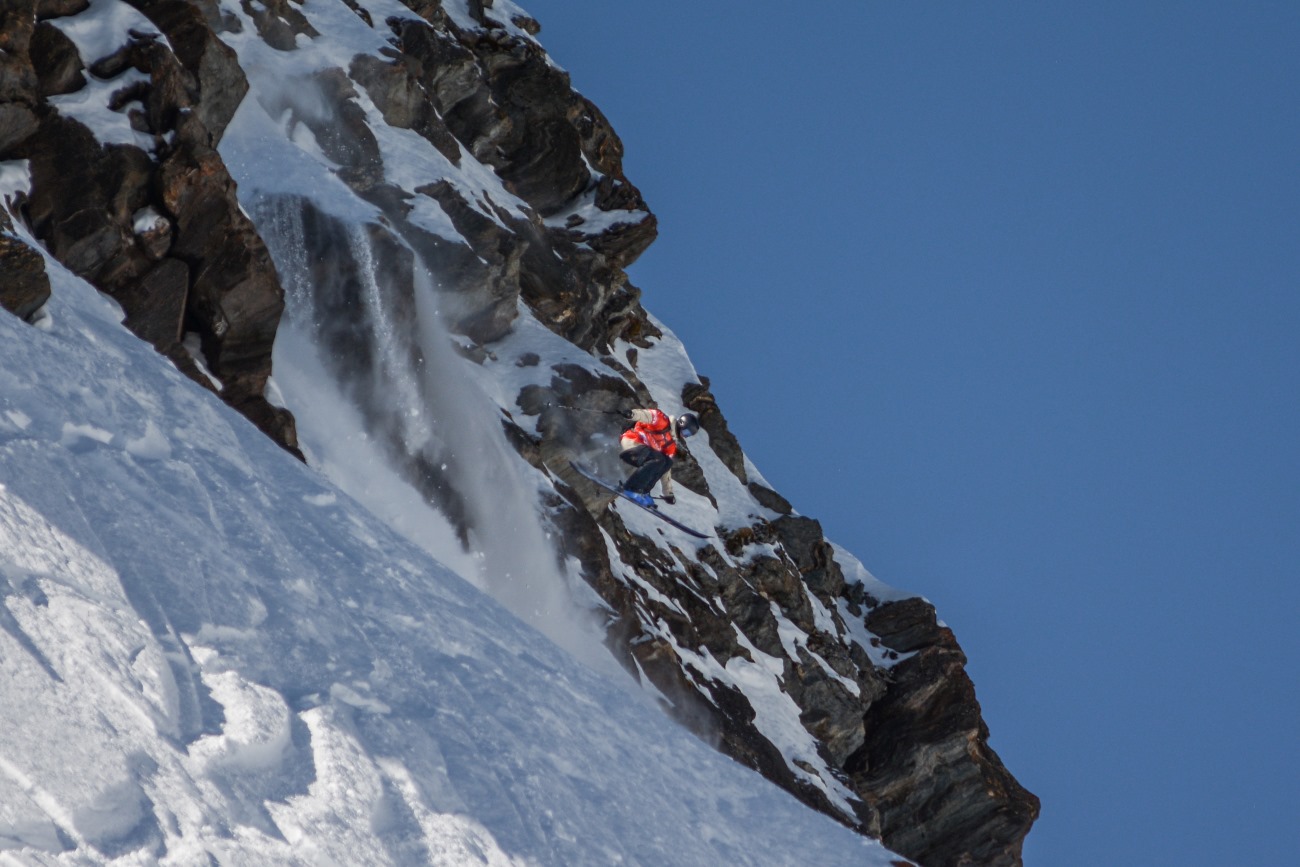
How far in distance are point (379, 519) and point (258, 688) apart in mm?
6037

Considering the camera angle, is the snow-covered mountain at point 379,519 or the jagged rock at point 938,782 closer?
the snow-covered mountain at point 379,519

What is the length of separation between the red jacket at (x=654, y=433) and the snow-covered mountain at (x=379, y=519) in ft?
14.2

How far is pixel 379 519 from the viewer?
47.3 ft

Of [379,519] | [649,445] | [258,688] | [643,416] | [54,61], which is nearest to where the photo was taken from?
[258,688]

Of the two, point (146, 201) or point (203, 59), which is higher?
point (203, 59)

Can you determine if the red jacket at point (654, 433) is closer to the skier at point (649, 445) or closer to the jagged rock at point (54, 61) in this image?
the skier at point (649, 445)

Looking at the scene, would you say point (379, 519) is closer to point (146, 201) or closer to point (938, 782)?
point (146, 201)

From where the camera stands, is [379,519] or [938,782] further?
[938,782]

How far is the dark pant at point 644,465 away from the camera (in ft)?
81.1

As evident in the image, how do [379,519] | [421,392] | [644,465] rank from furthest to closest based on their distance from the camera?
[421,392]
[644,465]
[379,519]

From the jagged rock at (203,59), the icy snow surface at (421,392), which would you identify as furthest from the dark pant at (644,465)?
the jagged rock at (203,59)

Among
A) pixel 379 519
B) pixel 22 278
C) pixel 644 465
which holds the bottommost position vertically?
Answer: pixel 22 278

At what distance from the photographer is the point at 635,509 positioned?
123 ft

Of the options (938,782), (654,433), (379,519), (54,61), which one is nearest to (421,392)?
(654,433)
